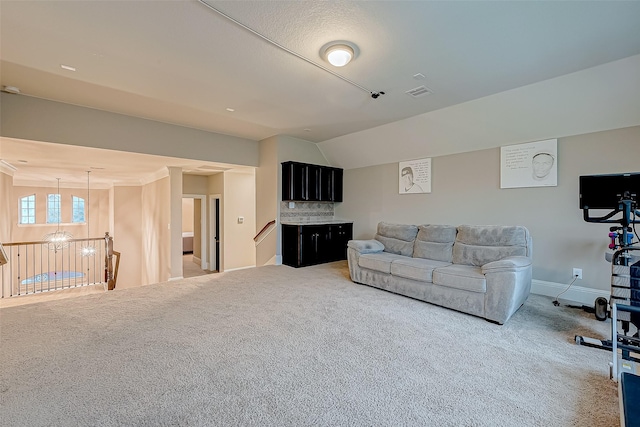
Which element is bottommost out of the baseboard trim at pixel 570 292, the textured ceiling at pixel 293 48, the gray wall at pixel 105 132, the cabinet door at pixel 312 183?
the baseboard trim at pixel 570 292

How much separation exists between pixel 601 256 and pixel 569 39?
108 inches

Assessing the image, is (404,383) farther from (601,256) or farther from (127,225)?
(127,225)

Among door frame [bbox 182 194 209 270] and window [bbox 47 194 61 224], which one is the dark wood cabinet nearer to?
door frame [bbox 182 194 209 270]

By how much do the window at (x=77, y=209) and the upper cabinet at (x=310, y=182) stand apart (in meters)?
8.81

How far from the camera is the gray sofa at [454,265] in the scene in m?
2.81

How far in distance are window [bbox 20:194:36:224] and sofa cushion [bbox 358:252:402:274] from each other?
11055 mm

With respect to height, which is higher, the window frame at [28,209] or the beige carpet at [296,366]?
the window frame at [28,209]

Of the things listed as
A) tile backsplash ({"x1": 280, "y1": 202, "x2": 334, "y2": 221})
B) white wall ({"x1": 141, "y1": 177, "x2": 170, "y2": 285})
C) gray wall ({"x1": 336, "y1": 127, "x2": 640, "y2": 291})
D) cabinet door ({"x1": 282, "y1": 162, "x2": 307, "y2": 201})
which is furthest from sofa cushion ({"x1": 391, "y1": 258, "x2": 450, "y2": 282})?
white wall ({"x1": 141, "y1": 177, "x2": 170, "y2": 285})

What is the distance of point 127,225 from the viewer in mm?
8359

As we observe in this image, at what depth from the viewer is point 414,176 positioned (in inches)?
207

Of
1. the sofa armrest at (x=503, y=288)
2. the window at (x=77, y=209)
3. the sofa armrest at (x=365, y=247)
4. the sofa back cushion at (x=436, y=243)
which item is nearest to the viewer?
the sofa armrest at (x=503, y=288)

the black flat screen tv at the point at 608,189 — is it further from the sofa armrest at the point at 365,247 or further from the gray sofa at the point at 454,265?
the sofa armrest at the point at 365,247

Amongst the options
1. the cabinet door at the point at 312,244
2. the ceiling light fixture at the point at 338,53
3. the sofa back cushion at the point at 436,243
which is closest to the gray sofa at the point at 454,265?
the sofa back cushion at the point at 436,243

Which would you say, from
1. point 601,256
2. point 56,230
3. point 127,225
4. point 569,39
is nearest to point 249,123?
point 569,39
